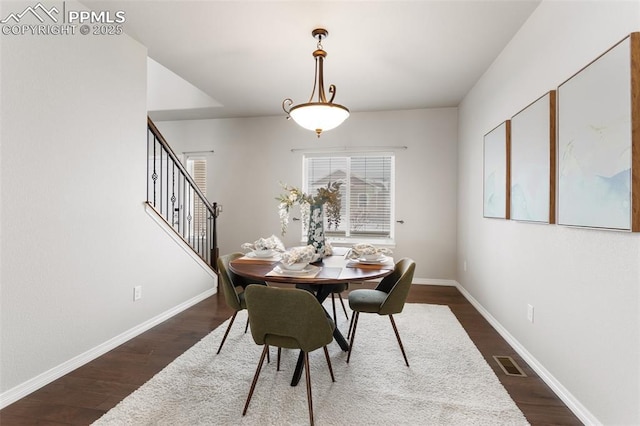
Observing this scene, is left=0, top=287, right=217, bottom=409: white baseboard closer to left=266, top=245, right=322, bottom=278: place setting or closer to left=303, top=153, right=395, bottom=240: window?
left=266, top=245, right=322, bottom=278: place setting

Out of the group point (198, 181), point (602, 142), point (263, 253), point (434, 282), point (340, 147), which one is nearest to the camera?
point (602, 142)

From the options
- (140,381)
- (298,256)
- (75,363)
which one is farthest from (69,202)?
(298,256)

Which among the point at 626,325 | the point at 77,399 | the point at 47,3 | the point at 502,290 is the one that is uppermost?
the point at 47,3

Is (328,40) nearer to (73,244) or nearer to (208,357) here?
(73,244)

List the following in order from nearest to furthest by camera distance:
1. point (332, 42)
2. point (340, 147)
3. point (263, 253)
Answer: point (263, 253) < point (332, 42) < point (340, 147)

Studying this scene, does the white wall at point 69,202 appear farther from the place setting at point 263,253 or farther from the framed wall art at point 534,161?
the framed wall art at point 534,161

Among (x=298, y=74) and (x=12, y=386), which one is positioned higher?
(x=298, y=74)

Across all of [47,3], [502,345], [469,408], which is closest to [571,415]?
[469,408]

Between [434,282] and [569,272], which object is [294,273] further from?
[434,282]

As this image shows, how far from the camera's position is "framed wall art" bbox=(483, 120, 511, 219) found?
8.77ft

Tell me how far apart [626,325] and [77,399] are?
2.83 meters

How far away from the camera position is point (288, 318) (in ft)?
5.38

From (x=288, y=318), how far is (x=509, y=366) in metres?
1.67

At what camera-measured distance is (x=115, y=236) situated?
2494mm
